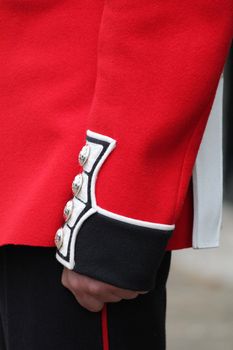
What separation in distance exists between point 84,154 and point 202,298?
2.71 metres

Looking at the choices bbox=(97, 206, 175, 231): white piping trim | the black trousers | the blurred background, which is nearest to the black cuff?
bbox=(97, 206, 175, 231): white piping trim

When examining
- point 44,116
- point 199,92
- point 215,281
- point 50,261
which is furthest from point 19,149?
point 215,281

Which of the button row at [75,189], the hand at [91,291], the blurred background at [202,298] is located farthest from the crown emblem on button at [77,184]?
the blurred background at [202,298]

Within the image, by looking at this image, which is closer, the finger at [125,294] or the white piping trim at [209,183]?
the finger at [125,294]

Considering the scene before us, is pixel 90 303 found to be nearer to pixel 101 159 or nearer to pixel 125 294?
pixel 125 294

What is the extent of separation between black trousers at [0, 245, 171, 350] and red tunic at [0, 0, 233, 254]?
0.16 ft

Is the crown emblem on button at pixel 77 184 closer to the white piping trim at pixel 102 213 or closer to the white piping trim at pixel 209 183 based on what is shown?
the white piping trim at pixel 102 213

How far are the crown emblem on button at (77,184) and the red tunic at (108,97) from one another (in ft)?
0.11

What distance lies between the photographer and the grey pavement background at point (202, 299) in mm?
3607

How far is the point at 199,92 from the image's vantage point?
1386 millimetres

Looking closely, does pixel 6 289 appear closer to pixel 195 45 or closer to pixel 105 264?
pixel 105 264

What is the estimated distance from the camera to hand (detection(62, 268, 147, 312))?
1.43m

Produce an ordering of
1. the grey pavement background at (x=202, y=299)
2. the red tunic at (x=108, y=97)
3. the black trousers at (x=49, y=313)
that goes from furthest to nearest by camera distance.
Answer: the grey pavement background at (x=202, y=299)
the black trousers at (x=49, y=313)
the red tunic at (x=108, y=97)

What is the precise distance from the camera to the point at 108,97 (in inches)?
55.7
